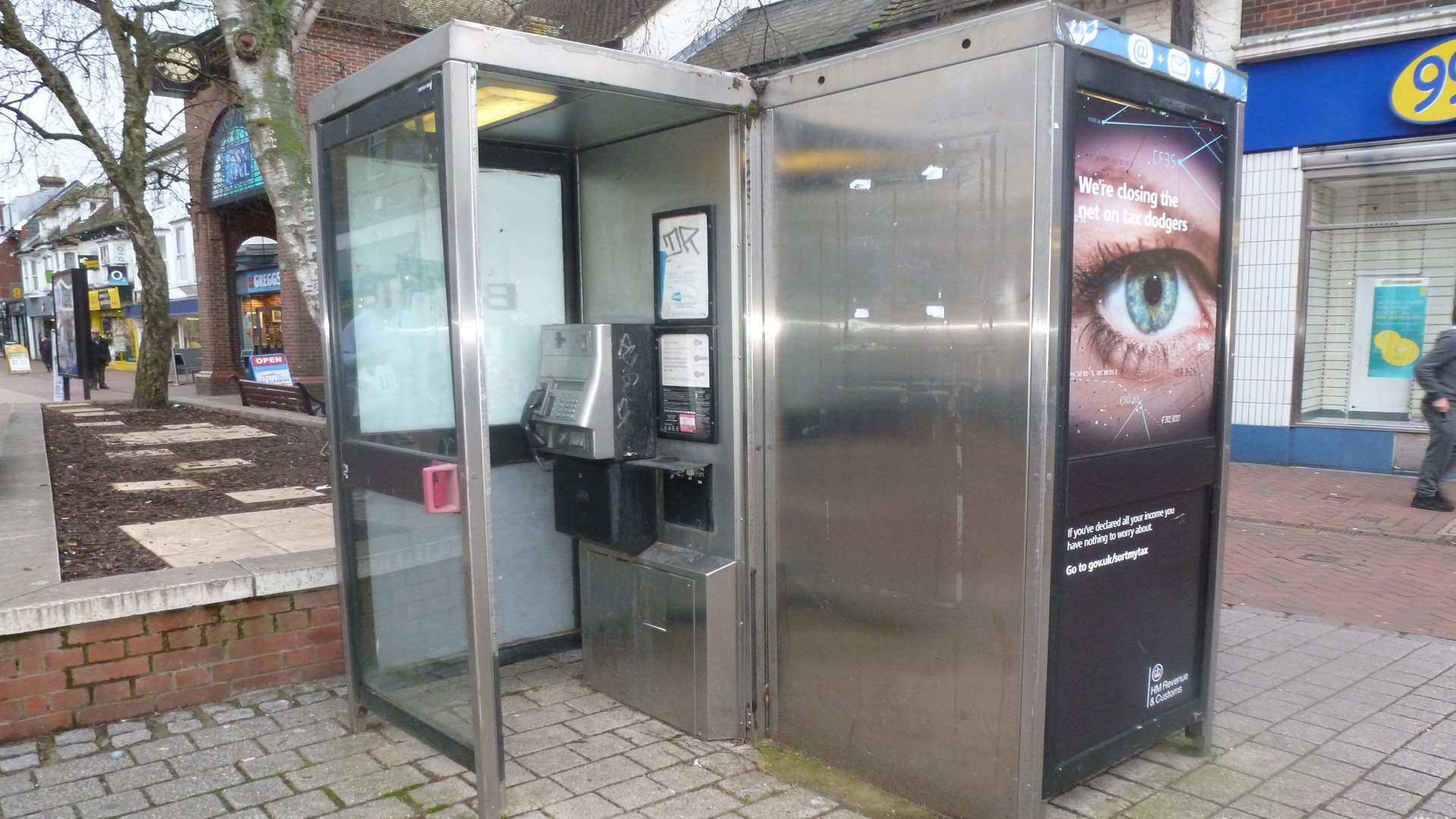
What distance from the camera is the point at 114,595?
3.76 meters

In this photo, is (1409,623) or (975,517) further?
(1409,623)

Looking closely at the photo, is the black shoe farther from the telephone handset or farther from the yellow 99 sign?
the telephone handset

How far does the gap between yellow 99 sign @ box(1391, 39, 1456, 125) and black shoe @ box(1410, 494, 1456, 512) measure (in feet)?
11.5

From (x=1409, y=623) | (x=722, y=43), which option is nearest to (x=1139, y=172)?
(x=1409, y=623)

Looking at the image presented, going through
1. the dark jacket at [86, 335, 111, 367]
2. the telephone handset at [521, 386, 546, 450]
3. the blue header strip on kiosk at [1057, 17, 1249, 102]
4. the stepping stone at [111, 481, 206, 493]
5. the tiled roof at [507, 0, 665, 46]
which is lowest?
the stepping stone at [111, 481, 206, 493]

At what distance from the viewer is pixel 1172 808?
10.5 feet

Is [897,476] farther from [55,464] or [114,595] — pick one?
[55,464]

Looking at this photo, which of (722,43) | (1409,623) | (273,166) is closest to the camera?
(1409,623)

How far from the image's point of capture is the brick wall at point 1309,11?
8.93 meters

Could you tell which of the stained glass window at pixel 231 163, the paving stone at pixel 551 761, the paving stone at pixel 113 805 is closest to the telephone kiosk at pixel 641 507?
the paving stone at pixel 551 761

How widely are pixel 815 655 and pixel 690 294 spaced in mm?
1485

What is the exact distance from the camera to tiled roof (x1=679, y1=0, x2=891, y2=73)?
11633mm

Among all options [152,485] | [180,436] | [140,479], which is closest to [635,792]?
[152,485]

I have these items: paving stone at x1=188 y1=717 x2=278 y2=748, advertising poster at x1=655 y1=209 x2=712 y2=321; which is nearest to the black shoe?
advertising poster at x1=655 y1=209 x2=712 y2=321
